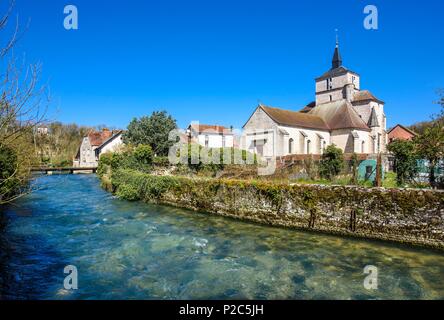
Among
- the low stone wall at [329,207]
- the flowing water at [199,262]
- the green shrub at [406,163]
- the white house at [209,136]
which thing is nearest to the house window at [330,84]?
the white house at [209,136]

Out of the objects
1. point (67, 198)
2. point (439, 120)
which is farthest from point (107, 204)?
point (439, 120)

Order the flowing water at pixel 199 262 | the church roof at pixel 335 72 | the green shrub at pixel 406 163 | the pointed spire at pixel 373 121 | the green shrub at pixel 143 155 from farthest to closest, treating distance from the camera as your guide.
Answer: the church roof at pixel 335 72 < the pointed spire at pixel 373 121 < the green shrub at pixel 143 155 < the green shrub at pixel 406 163 < the flowing water at pixel 199 262

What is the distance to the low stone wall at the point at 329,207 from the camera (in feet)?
33.1

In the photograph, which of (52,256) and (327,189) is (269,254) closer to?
(327,189)

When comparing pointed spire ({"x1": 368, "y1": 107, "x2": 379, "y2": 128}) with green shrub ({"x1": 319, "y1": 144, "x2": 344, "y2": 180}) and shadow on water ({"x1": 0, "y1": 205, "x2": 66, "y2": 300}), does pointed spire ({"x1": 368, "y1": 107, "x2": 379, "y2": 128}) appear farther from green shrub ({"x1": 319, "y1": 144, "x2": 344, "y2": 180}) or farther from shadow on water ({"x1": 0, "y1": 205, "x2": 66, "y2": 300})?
shadow on water ({"x1": 0, "y1": 205, "x2": 66, "y2": 300})

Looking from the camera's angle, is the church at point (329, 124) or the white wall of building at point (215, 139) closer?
the church at point (329, 124)

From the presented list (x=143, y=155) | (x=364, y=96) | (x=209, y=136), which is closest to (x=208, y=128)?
(x=209, y=136)

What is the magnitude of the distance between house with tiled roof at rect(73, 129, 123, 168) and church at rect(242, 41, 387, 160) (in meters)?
28.1

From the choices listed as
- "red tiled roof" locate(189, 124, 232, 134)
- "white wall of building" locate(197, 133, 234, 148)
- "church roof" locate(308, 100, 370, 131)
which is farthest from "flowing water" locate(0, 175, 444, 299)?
"red tiled roof" locate(189, 124, 232, 134)

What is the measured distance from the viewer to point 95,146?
180 feet

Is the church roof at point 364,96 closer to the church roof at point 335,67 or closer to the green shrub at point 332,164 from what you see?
the church roof at point 335,67

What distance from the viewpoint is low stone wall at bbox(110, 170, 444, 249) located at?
10094 mm

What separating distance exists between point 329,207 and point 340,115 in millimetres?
29997
